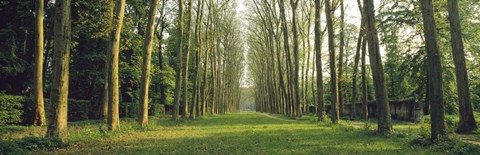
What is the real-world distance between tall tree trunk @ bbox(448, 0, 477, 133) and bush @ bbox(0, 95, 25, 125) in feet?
69.8

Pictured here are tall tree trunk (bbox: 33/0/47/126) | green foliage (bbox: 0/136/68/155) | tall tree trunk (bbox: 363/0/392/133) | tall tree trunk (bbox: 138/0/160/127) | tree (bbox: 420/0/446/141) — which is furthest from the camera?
tall tree trunk (bbox: 33/0/47/126)

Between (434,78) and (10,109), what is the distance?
19.7 meters

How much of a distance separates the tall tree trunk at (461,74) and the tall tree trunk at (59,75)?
1491 cm

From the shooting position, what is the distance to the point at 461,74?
1525cm

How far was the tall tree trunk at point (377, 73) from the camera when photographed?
1445 centimetres

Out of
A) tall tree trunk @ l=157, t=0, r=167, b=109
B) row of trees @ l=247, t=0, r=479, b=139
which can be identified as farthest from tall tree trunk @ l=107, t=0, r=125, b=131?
tall tree trunk @ l=157, t=0, r=167, b=109

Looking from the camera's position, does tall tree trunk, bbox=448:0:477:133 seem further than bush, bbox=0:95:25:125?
No

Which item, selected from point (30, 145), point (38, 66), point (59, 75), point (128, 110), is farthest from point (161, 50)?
point (30, 145)

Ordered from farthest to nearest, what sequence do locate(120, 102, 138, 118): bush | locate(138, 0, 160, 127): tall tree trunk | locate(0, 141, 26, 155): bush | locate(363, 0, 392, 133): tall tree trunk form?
1. locate(120, 102, 138, 118): bush
2. locate(138, 0, 160, 127): tall tree trunk
3. locate(363, 0, 392, 133): tall tree trunk
4. locate(0, 141, 26, 155): bush

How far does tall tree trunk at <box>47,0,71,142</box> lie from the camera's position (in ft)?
37.3

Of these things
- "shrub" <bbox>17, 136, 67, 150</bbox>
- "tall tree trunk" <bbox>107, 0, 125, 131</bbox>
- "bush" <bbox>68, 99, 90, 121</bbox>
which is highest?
"tall tree trunk" <bbox>107, 0, 125, 131</bbox>

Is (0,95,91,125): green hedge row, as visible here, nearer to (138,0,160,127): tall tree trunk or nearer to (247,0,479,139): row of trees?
(138,0,160,127): tall tree trunk

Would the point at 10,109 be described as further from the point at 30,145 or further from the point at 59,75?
the point at 30,145

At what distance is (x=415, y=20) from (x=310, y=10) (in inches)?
523
